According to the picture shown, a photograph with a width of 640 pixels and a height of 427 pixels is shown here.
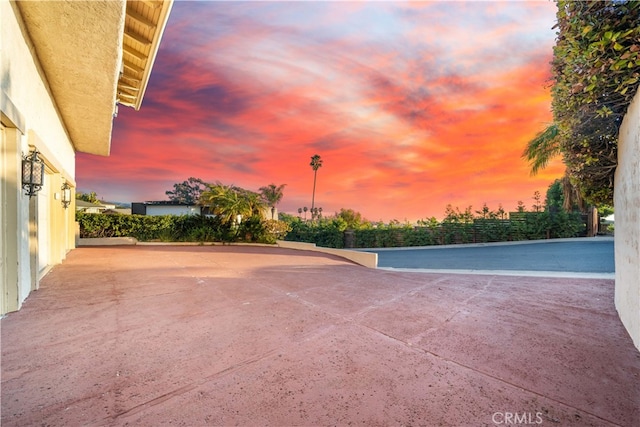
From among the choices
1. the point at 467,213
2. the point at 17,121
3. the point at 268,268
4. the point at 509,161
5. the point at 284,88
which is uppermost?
the point at 284,88

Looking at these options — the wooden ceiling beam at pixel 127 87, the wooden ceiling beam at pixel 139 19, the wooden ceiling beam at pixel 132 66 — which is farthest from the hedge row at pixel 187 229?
the wooden ceiling beam at pixel 139 19

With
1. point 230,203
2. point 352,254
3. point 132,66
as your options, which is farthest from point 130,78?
point 352,254

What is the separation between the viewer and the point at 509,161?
15.5 m

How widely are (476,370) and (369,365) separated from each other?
897 millimetres

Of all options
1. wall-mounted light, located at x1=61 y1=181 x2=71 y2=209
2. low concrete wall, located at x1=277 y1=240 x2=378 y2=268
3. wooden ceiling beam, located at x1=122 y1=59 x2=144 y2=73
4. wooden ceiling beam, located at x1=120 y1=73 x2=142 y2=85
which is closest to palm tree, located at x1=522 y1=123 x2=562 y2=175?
low concrete wall, located at x1=277 y1=240 x2=378 y2=268

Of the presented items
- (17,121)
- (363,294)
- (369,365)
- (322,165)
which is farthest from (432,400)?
(322,165)

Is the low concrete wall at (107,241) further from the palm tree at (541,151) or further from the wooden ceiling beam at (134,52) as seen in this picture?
the palm tree at (541,151)

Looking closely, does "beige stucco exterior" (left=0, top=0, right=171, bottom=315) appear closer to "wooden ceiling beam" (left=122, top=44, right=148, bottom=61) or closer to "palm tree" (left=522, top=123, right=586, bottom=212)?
"wooden ceiling beam" (left=122, top=44, right=148, bottom=61)

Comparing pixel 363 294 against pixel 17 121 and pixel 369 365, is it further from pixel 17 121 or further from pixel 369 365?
pixel 17 121

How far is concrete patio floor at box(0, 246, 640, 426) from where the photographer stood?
6.20 ft

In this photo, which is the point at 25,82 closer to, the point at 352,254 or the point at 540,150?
the point at 352,254

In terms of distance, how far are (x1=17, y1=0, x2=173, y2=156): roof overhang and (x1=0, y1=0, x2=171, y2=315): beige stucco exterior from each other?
2 cm

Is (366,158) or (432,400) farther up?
(366,158)

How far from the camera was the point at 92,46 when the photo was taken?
15.4 feet
